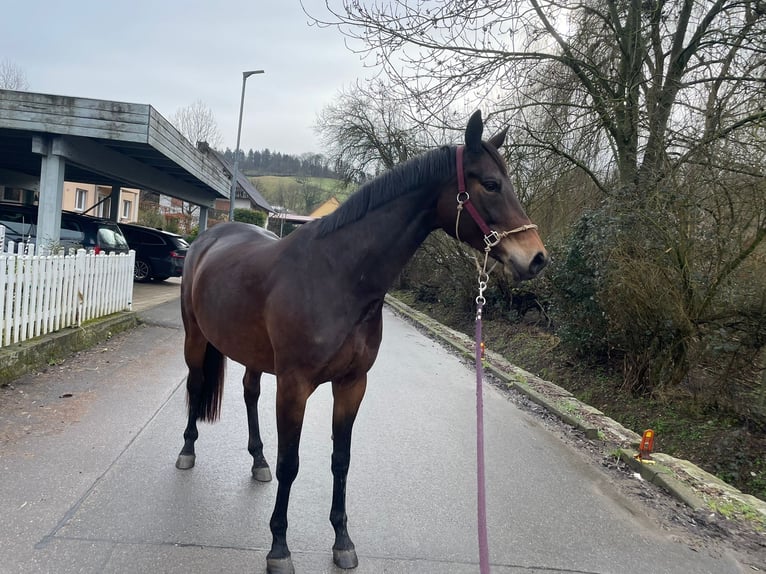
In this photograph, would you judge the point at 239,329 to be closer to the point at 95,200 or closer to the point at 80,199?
the point at 80,199

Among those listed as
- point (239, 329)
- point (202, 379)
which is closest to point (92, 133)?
point (202, 379)

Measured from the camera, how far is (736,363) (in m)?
5.02

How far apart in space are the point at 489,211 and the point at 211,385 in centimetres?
269

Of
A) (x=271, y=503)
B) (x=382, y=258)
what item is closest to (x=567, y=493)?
(x=271, y=503)

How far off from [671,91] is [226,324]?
6738mm

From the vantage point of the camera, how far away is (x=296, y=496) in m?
3.32

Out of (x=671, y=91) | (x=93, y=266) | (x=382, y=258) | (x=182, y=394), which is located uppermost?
(x=671, y=91)

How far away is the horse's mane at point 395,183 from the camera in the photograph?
2.38 m

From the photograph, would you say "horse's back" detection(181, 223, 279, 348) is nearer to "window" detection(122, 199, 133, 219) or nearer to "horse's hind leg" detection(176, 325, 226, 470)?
"horse's hind leg" detection(176, 325, 226, 470)

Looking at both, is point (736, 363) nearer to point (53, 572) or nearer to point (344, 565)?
point (344, 565)

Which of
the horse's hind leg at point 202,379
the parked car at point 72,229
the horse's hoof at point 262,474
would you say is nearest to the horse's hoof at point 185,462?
the horse's hind leg at point 202,379

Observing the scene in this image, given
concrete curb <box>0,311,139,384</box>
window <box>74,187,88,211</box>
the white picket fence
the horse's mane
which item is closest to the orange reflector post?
the horse's mane

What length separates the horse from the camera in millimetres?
2271

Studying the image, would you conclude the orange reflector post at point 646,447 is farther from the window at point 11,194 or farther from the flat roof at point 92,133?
the window at point 11,194
